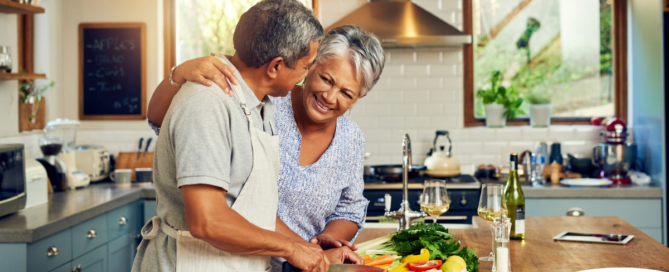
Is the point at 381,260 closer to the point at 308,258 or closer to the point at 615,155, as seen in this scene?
the point at 308,258

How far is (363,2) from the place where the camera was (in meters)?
4.61

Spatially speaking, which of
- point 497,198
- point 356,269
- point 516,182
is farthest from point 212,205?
point 516,182

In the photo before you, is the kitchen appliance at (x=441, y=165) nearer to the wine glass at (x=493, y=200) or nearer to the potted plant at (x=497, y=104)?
the potted plant at (x=497, y=104)

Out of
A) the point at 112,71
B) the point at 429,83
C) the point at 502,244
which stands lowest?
the point at 502,244

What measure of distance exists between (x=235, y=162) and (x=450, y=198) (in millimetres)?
2680

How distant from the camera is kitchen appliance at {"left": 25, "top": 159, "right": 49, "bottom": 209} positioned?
304 cm

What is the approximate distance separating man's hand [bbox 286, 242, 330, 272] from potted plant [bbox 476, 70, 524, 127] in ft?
10.8

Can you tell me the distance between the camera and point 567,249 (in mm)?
2025

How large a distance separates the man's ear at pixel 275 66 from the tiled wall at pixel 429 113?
10.5 ft

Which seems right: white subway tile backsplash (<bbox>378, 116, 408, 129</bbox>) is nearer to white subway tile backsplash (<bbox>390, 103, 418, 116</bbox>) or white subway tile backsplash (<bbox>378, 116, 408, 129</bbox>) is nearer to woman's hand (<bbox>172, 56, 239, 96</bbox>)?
white subway tile backsplash (<bbox>390, 103, 418, 116</bbox>)

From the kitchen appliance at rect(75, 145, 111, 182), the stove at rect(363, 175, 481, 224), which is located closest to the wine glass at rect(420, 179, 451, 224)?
the stove at rect(363, 175, 481, 224)

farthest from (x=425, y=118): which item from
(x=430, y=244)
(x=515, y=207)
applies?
(x=430, y=244)

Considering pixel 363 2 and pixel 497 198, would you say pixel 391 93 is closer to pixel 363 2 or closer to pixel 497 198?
pixel 363 2

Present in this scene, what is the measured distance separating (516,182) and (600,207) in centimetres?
195
